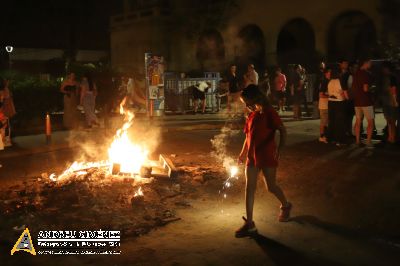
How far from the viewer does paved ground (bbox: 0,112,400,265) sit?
203 inches

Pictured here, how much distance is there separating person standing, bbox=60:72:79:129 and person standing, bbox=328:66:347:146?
26.5 ft

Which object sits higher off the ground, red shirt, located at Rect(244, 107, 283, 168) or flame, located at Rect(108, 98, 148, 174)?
red shirt, located at Rect(244, 107, 283, 168)

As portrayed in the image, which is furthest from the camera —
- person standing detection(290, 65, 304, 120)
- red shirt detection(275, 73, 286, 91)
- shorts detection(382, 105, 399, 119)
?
red shirt detection(275, 73, 286, 91)

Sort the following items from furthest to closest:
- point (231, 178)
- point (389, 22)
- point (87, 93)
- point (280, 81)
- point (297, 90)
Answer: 1. point (389, 22)
2. point (280, 81)
3. point (297, 90)
4. point (87, 93)
5. point (231, 178)

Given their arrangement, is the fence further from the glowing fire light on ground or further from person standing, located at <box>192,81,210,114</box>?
the glowing fire light on ground

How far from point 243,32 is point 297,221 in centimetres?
2818

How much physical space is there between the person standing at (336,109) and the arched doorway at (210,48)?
77.0 feet

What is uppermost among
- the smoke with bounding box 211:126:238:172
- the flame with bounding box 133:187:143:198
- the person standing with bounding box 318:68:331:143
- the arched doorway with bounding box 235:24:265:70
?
the arched doorway with bounding box 235:24:265:70

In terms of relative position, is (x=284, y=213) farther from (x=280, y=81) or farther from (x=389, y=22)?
(x=389, y=22)

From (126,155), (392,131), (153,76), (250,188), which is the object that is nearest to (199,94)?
(153,76)

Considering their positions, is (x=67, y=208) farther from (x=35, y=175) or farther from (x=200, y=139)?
(x=200, y=139)

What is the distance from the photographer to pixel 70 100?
15.8 m

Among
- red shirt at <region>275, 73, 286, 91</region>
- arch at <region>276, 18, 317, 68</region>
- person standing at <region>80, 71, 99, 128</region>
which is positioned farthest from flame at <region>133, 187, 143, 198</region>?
arch at <region>276, 18, 317, 68</region>

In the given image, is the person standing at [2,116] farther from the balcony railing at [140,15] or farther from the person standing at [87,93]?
the balcony railing at [140,15]
